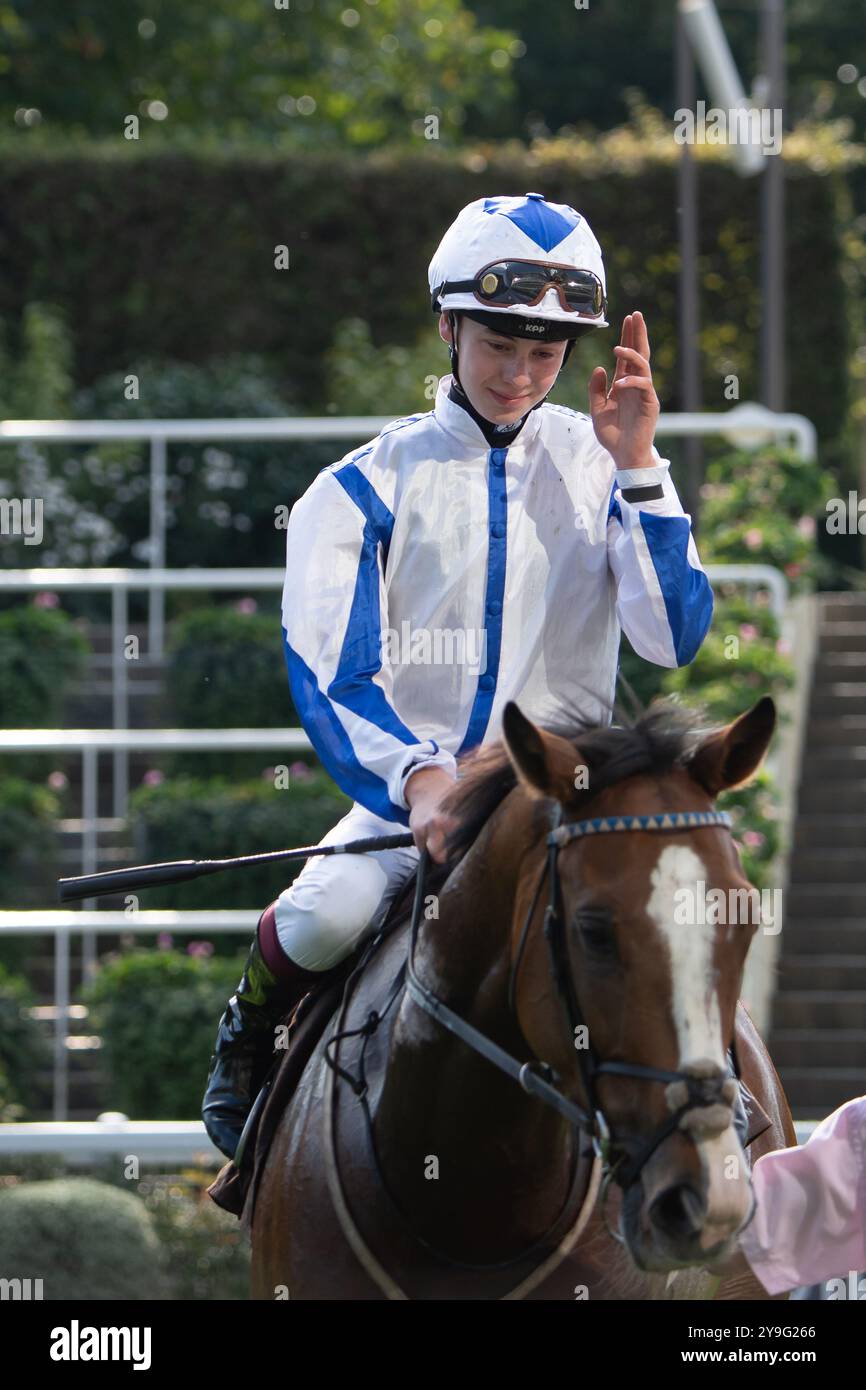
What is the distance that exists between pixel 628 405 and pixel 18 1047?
516cm

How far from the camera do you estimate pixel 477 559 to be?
352 cm

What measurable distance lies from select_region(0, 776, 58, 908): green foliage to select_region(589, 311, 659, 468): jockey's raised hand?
219 inches

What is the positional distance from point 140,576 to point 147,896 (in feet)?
5.07

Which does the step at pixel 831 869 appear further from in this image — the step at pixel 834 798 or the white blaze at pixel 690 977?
the white blaze at pixel 690 977

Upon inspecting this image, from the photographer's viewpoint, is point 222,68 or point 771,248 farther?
point 222,68

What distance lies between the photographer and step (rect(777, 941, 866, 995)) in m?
8.91

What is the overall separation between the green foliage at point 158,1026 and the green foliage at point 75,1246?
1.14m

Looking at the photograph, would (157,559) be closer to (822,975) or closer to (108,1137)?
(822,975)

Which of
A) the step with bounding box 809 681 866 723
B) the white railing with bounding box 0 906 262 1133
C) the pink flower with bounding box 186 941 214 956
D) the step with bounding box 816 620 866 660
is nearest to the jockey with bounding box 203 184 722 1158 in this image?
the white railing with bounding box 0 906 262 1133

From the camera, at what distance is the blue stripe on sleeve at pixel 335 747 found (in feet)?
10.8

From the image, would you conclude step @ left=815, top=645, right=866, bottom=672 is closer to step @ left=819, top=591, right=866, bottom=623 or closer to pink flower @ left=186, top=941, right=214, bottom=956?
step @ left=819, top=591, right=866, bottom=623

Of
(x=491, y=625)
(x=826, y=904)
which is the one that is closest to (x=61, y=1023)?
(x=826, y=904)
